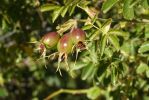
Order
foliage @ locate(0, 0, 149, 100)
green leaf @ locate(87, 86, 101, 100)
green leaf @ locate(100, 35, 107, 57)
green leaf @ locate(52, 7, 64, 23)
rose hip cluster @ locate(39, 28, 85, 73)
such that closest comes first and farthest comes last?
rose hip cluster @ locate(39, 28, 85, 73), green leaf @ locate(100, 35, 107, 57), foliage @ locate(0, 0, 149, 100), green leaf @ locate(52, 7, 64, 23), green leaf @ locate(87, 86, 101, 100)

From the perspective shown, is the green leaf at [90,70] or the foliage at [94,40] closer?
the foliage at [94,40]

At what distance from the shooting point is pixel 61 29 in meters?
2.02

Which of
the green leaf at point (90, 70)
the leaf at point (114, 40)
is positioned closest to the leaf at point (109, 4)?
the leaf at point (114, 40)

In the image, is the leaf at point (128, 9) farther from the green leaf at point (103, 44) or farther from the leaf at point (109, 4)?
the green leaf at point (103, 44)

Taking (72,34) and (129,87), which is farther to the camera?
(129,87)

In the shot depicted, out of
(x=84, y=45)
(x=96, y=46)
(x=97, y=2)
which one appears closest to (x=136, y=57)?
(x=97, y=2)

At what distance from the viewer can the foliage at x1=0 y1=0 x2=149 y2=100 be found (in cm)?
210

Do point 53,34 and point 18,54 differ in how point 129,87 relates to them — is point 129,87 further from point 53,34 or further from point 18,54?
point 18,54

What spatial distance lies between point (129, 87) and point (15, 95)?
6.50ft

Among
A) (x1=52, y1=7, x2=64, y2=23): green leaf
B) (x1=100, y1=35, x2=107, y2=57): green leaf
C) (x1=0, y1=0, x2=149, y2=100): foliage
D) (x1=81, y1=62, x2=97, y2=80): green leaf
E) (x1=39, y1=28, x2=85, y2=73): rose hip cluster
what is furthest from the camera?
(x1=81, y1=62, x2=97, y2=80): green leaf

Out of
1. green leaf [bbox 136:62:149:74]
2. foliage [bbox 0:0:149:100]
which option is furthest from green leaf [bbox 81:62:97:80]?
green leaf [bbox 136:62:149:74]

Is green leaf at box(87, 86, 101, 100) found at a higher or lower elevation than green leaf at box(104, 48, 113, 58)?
lower

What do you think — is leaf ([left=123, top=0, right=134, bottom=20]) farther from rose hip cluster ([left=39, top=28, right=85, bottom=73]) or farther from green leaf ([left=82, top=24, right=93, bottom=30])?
rose hip cluster ([left=39, top=28, right=85, bottom=73])

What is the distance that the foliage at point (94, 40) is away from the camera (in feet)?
6.88
